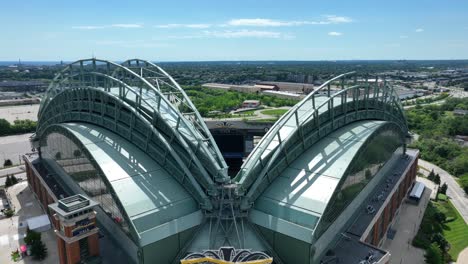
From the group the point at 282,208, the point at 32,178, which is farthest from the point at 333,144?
the point at 32,178

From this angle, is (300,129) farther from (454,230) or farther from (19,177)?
(19,177)

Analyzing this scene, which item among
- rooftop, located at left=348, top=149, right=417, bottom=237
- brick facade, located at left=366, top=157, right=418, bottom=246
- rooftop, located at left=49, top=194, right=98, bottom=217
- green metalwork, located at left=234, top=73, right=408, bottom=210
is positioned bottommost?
brick facade, located at left=366, top=157, right=418, bottom=246

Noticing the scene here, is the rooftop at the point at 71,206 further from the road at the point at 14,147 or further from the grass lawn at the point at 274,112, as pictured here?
the grass lawn at the point at 274,112

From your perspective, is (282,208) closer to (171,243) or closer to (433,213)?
(171,243)

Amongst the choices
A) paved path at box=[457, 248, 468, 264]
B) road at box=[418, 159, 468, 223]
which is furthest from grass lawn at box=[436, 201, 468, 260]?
road at box=[418, 159, 468, 223]

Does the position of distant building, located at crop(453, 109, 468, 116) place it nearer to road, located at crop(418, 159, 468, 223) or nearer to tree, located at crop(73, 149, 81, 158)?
road, located at crop(418, 159, 468, 223)

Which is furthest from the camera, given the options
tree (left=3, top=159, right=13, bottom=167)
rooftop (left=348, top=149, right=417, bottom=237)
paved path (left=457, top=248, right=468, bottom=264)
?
tree (left=3, top=159, right=13, bottom=167)

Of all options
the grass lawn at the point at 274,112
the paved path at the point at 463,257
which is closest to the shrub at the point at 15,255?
the paved path at the point at 463,257
